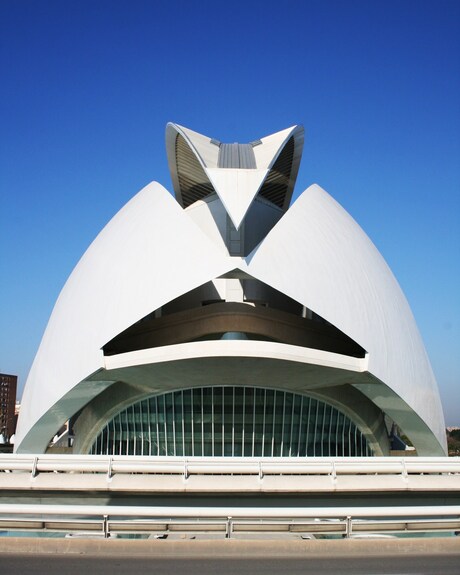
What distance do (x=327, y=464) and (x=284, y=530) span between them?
10.2 ft

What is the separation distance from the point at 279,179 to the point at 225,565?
23.5 meters

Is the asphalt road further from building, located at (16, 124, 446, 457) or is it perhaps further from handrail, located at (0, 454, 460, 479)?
building, located at (16, 124, 446, 457)

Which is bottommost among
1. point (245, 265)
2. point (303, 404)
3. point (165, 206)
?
point (303, 404)

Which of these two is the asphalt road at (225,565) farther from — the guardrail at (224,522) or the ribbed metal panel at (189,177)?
the ribbed metal panel at (189,177)

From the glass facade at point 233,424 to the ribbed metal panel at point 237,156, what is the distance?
9.00m

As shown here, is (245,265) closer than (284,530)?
No

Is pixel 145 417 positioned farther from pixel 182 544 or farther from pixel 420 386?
pixel 182 544

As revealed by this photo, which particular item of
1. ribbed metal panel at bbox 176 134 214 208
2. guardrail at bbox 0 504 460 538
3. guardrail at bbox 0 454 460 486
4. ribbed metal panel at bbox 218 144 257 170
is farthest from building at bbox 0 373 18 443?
guardrail at bbox 0 504 460 538

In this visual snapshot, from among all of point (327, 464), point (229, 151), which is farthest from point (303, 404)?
point (229, 151)

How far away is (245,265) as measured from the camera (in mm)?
16828

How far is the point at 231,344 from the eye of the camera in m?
17.0

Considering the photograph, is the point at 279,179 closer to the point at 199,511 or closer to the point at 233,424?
the point at 233,424

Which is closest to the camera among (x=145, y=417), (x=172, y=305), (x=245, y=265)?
(x=245, y=265)

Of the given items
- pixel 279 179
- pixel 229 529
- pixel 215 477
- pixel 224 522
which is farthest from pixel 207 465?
pixel 279 179
